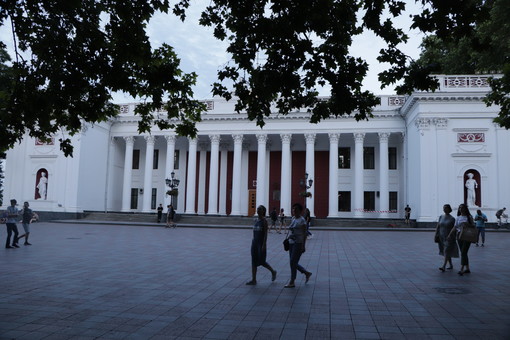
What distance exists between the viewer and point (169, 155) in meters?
38.5

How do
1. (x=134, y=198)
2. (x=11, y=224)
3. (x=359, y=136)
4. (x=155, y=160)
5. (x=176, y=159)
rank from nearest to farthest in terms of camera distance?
(x=11, y=224)
(x=359, y=136)
(x=134, y=198)
(x=176, y=159)
(x=155, y=160)

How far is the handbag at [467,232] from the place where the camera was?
10.2 meters

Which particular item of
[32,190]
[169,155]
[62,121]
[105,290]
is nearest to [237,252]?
[105,290]

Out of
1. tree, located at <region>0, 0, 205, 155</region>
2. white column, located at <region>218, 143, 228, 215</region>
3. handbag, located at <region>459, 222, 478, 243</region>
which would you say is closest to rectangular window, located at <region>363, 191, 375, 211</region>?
white column, located at <region>218, 143, 228, 215</region>

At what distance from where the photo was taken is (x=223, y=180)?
40.5 m

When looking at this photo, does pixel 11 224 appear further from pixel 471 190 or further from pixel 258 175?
pixel 471 190

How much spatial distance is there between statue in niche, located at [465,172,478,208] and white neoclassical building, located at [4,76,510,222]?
0.07 meters

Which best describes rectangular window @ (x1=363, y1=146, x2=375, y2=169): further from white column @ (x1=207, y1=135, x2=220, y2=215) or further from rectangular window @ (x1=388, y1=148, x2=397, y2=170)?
white column @ (x1=207, y1=135, x2=220, y2=215)

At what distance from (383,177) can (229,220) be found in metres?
12.9

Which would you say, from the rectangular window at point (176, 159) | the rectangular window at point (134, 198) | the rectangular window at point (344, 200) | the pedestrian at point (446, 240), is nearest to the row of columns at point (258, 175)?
the rectangular window at point (344, 200)

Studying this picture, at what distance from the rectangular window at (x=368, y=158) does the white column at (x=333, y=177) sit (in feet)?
14.8

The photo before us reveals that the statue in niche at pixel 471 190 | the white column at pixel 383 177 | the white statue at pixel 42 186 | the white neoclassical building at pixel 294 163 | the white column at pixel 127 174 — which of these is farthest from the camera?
the white column at pixel 127 174

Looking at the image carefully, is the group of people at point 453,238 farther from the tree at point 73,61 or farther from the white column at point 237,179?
the white column at point 237,179

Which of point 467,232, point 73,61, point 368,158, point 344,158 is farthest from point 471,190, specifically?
point 73,61
